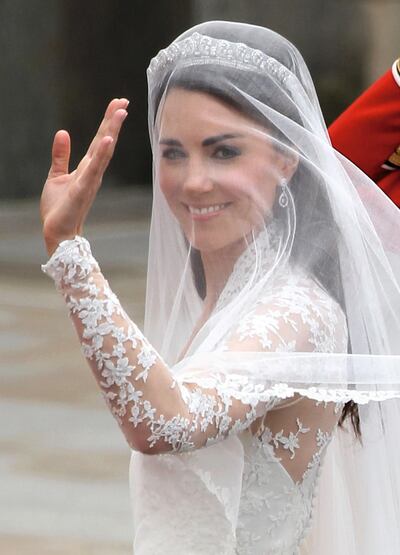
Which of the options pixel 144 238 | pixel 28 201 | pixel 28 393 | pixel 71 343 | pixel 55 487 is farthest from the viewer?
pixel 28 201

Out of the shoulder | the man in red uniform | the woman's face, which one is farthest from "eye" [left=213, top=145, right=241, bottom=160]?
the man in red uniform

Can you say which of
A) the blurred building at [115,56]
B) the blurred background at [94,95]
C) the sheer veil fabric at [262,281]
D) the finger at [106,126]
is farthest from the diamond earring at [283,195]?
the blurred building at [115,56]

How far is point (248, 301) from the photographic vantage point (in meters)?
2.15

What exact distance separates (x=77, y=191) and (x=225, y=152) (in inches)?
13.5

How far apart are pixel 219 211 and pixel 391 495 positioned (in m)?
0.62

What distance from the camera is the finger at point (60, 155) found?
1999 mm

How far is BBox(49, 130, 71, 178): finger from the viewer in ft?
6.56

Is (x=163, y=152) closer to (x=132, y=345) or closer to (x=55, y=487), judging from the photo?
(x=132, y=345)

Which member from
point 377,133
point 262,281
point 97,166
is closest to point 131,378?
point 97,166

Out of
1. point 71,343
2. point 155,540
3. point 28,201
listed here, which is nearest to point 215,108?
point 155,540

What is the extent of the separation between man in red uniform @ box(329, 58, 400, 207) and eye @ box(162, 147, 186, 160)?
110 cm

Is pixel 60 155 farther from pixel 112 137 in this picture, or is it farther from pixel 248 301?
pixel 248 301

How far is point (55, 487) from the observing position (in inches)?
218

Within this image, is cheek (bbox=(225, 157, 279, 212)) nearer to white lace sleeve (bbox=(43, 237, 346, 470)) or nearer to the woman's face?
the woman's face
